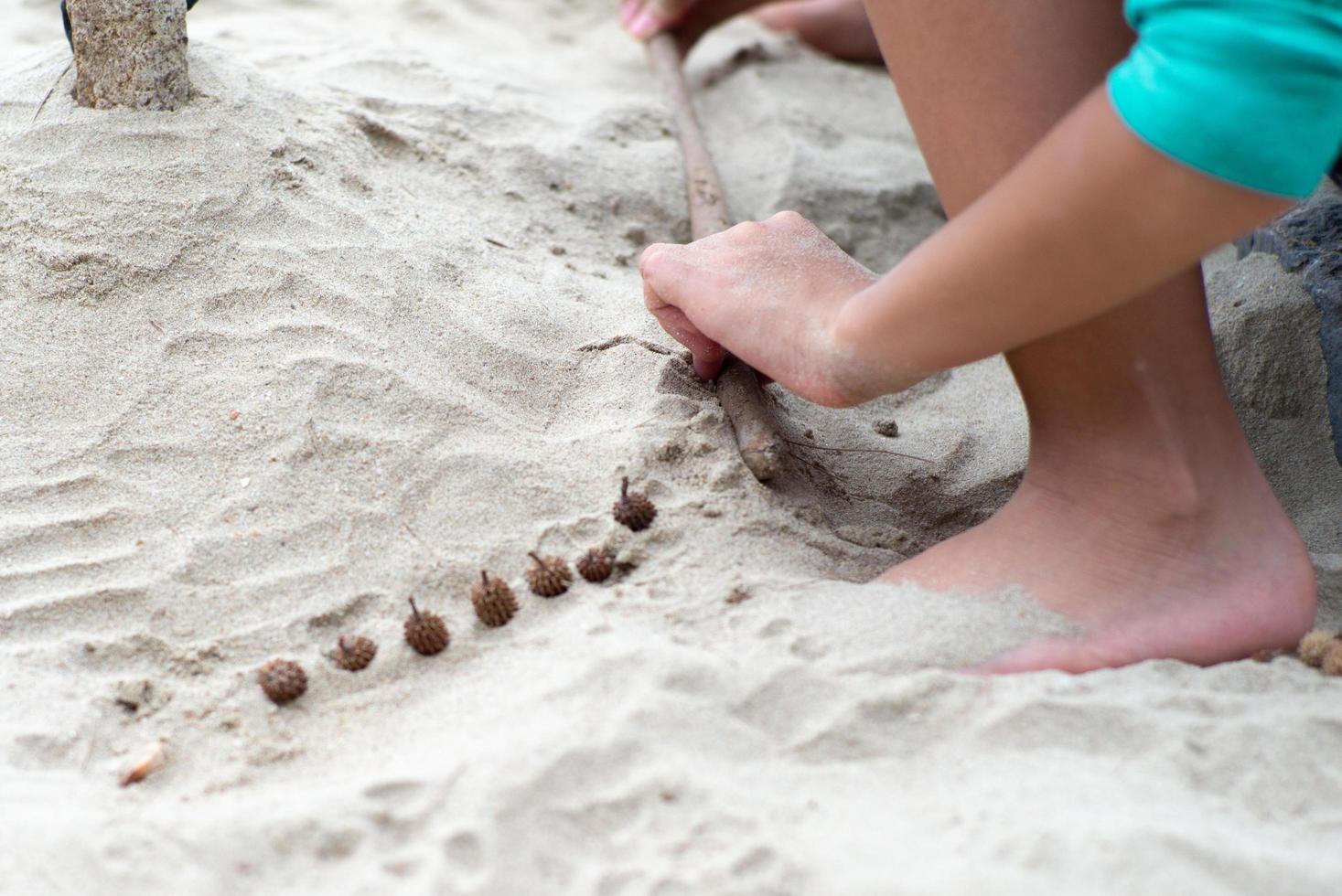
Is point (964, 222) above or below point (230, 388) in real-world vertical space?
above

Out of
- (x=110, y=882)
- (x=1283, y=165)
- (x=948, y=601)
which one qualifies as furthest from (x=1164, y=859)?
(x=110, y=882)

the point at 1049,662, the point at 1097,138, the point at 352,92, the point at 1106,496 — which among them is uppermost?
Answer: the point at 1097,138

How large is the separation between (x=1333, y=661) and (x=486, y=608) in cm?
122

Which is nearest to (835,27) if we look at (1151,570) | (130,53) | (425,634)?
(130,53)

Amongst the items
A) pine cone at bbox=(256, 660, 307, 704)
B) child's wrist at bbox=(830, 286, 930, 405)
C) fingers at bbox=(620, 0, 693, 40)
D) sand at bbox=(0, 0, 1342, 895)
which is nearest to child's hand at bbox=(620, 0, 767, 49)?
fingers at bbox=(620, 0, 693, 40)

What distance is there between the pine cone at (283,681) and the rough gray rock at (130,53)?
138cm

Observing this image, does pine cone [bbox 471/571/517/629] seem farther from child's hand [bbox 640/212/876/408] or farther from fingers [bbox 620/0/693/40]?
fingers [bbox 620/0/693/40]

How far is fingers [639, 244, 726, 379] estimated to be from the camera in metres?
1.99

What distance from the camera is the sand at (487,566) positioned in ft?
4.18

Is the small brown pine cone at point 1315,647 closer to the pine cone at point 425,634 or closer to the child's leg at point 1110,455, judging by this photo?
the child's leg at point 1110,455

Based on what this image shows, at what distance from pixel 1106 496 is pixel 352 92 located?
2096mm

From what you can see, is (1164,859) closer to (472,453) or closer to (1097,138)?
(1097,138)

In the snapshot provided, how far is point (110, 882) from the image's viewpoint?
1.24m

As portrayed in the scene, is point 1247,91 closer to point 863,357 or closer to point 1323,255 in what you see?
point 863,357
